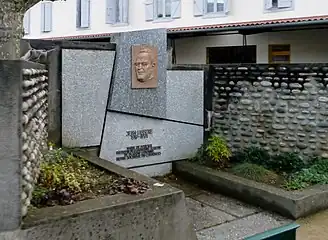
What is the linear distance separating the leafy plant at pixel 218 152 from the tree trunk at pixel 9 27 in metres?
4.69

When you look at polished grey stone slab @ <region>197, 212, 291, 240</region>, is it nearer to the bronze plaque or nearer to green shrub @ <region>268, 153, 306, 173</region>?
green shrub @ <region>268, 153, 306, 173</region>

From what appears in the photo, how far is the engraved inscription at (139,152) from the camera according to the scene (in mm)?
7297

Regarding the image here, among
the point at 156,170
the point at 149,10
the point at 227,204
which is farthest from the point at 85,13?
the point at 227,204

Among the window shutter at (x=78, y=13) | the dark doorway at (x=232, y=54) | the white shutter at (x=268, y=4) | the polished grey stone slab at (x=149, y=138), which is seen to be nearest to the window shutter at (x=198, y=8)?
the dark doorway at (x=232, y=54)

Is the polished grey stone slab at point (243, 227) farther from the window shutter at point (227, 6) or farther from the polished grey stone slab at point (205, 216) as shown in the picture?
the window shutter at point (227, 6)

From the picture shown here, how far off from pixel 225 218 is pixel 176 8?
10.3m

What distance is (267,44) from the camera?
1322 centimetres

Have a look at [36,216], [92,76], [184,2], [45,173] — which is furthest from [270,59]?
[36,216]

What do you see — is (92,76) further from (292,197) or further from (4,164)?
(4,164)

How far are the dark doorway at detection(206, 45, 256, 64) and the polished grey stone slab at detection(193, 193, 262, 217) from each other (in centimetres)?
800

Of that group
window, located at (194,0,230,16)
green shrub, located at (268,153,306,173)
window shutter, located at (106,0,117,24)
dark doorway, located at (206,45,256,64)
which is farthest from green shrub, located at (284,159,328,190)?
window shutter, located at (106,0,117,24)

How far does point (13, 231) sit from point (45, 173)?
1210 millimetres

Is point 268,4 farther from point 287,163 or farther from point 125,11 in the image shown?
point 287,163

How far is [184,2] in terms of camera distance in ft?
47.4
